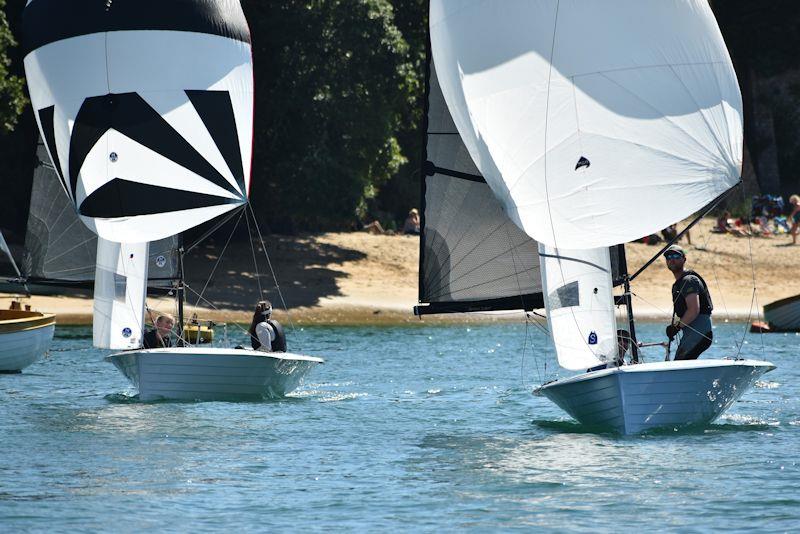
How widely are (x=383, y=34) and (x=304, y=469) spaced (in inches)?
1065

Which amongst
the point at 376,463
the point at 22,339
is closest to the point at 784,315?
the point at 22,339

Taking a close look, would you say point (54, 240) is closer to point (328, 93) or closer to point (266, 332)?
point (266, 332)

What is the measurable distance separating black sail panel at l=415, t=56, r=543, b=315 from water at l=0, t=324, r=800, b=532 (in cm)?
196

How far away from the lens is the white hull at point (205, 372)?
74.0ft

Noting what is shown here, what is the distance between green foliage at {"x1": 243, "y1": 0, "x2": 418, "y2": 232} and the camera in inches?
1714

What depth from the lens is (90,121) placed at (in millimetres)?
23953

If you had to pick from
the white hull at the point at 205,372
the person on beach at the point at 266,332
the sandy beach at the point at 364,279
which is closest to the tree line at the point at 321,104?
the sandy beach at the point at 364,279

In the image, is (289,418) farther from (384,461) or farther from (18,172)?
(18,172)

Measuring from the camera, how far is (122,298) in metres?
24.7

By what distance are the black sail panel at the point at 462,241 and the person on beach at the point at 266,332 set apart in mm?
2652

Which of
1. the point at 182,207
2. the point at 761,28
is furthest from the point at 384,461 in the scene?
the point at 761,28

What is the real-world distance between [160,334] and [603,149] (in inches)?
343

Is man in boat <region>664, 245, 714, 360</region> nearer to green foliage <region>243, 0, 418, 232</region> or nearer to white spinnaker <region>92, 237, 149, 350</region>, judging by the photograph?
white spinnaker <region>92, 237, 149, 350</region>

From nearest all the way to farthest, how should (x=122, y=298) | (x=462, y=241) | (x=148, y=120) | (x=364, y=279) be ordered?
(x=462, y=241) → (x=148, y=120) → (x=122, y=298) → (x=364, y=279)
